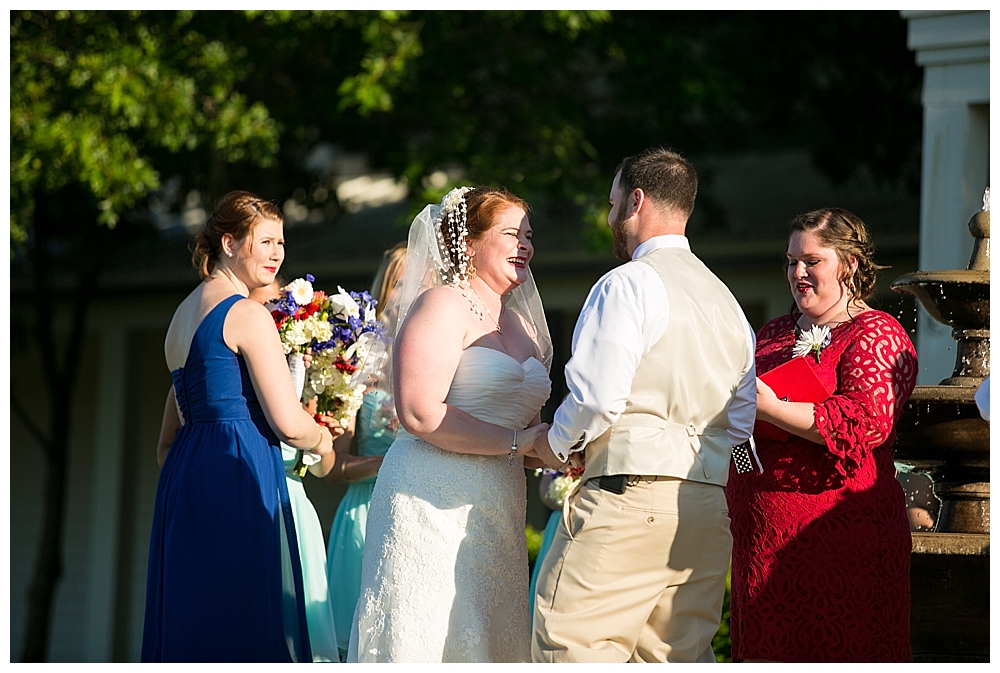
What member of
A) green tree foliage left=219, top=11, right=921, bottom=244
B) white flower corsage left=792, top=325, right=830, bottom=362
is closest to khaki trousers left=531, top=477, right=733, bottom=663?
white flower corsage left=792, top=325, right=830, bottom=362

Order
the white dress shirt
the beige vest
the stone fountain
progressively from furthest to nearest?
the stone fountain, the beige vest, the white dress shirt

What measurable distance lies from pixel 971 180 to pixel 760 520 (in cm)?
431

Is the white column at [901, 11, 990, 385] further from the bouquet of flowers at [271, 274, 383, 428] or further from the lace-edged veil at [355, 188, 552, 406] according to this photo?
the bouquet of flowers at [271, 274, 383, 428]

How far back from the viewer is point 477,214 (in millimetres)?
4254

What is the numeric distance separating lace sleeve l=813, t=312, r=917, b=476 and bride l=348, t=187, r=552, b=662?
1016 mm

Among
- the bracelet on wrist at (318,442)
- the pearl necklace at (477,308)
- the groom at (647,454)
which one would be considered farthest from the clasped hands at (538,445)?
the bracelet on wrist at (318,442)

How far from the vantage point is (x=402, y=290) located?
4438 millimetres

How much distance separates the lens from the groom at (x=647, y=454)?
357 cm

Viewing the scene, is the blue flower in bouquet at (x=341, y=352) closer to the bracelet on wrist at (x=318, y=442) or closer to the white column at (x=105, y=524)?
the bracelet on wrist at (x=318, y=442)

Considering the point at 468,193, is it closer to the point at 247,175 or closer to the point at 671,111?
the point at 671,111

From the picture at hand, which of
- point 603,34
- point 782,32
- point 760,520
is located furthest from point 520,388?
point 782,32

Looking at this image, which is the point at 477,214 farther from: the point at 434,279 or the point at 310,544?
the point at 310,544

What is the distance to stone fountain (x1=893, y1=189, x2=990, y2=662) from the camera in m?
4.72

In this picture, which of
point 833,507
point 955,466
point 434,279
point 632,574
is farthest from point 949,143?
point 632,574
